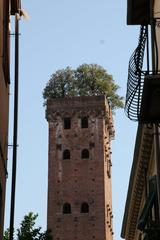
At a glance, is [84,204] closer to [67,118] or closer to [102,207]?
[102,207]

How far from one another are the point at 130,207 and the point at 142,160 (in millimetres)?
5143

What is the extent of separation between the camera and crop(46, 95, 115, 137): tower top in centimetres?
6456

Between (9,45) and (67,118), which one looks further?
(67,118)

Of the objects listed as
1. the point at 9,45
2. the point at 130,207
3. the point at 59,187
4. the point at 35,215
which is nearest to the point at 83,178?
the point at 59,187

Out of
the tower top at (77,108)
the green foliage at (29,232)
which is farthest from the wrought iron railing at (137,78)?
the tower top at (77,108)

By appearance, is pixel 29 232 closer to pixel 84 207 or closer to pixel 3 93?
pixel 3 93

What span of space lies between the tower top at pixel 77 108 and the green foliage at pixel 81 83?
3.55 meters

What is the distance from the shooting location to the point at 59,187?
201 feet

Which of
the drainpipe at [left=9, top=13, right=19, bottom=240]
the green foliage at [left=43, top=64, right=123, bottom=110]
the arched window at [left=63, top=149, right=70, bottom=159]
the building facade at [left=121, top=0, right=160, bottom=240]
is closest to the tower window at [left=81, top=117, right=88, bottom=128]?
the arched window at [left=63, top=149, right=70, bottom=159]

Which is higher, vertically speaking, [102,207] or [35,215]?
[102,207]

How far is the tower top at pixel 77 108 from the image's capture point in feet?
212

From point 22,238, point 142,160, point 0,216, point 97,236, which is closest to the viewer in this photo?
point 0,216

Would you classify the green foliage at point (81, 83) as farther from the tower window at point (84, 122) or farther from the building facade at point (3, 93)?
the building facade at point (3, 93)

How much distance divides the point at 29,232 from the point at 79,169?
46390 millimetres
